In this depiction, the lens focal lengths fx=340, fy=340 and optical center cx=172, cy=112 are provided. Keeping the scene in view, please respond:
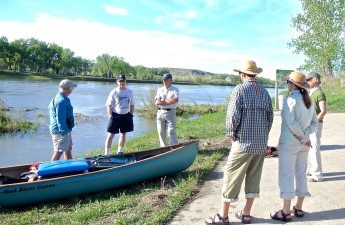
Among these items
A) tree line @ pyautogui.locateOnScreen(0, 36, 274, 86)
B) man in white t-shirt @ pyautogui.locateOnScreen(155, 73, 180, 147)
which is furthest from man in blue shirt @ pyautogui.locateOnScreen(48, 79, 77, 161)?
tree line @ pyautogui.locateOnScreen(0, 36, 274, 86)

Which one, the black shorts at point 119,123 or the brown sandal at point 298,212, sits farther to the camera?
the black shorts at point 119,123

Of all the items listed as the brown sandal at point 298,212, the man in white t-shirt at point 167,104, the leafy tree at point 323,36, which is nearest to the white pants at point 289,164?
the brown sandal at point 298,212

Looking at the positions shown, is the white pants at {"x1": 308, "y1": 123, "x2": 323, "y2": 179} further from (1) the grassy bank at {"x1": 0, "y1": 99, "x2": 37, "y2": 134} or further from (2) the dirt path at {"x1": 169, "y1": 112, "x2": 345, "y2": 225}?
(1) the grassy bank at {"x1": 0, "y1": 99, "x2": 37, "y2": 134}

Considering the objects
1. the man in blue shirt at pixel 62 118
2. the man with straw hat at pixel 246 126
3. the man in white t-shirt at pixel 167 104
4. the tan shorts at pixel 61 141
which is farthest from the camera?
the man in white t-shirt at pixel 167 104

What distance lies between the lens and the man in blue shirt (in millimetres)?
5907

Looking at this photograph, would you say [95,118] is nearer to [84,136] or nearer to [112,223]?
[84,136]

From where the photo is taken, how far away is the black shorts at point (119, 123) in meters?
7.35

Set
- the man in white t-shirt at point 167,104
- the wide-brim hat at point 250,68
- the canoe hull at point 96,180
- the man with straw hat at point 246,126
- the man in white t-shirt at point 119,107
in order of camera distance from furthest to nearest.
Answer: the man in white t-shirt at point 119,107
the man in white t-shirt at point 167,104
the canoe hull at point 96,180
the wide-brim hat at point 250,68
the man with straw hat at point 246,126

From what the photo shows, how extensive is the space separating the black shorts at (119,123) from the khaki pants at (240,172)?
392 cm

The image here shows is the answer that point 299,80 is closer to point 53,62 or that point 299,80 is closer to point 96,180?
point 96,180

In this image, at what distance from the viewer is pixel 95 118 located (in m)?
19.5

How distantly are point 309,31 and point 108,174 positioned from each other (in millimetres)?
29194

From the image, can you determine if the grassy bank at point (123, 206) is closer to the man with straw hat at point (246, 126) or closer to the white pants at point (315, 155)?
the man with straw hat at point (246, 126)

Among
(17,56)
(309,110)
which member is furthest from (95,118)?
(17,56)
